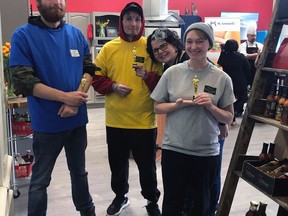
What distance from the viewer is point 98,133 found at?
5.48m

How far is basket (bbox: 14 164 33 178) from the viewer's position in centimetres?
323

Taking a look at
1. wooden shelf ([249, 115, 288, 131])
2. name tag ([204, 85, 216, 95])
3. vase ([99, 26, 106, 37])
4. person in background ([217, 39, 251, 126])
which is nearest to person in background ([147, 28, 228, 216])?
wooden shelf ([249, 115, 288, 131])

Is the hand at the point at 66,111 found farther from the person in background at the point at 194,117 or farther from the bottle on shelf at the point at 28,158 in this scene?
the bottle on shelf at the point at 28,158

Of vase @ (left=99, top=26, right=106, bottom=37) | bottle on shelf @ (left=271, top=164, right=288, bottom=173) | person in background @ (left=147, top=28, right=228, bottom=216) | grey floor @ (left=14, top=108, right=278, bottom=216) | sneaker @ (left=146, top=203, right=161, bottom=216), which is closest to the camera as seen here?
bottle on shelf @ (left=271, top=164, right=288, bottom=173)

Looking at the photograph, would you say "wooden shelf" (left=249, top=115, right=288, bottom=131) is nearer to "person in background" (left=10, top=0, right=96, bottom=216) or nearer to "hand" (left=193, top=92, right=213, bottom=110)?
"hand" (left=193, top=92, right=213, bottom=110)

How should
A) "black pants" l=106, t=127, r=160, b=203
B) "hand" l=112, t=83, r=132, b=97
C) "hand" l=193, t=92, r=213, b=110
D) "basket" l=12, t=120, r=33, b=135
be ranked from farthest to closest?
"basket" l=12, t=120, r=33, b=135
"black pants" l=106, t=127, r=160, b=203
"hand" l=112, t=83, r=132, b=97
"hand" l=193, t=92, r=213, b=110

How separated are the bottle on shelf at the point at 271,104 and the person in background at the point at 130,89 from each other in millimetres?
765

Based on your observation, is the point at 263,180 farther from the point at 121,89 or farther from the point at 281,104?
the point at 121,89

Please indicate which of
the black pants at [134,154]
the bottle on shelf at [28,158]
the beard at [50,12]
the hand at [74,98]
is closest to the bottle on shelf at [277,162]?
the black pants at [134,154]

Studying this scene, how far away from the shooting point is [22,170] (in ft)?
10.7

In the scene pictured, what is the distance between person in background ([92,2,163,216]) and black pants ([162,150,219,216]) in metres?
0.42

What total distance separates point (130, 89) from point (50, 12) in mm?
761

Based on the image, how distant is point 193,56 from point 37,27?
955 millimetres

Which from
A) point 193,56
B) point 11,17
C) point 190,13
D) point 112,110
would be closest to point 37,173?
point 112,110
